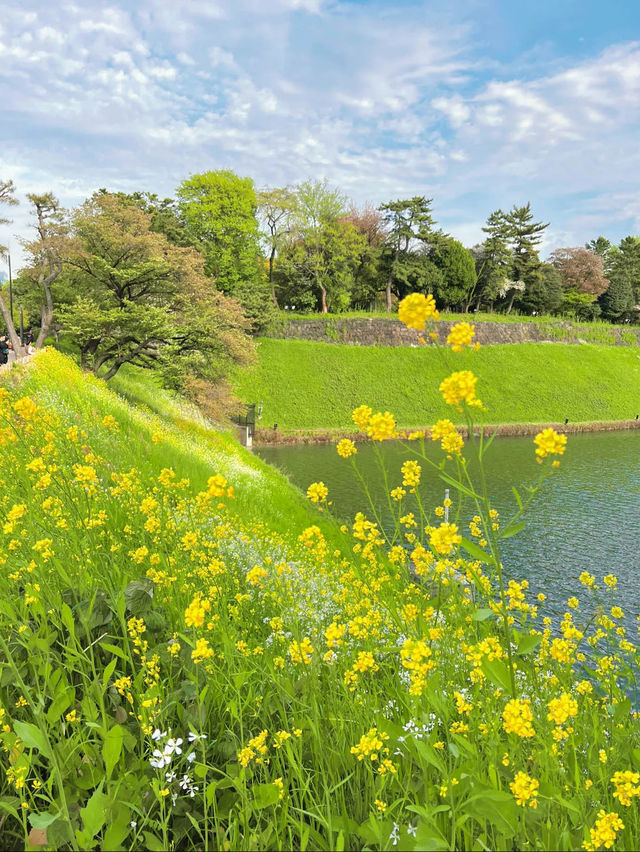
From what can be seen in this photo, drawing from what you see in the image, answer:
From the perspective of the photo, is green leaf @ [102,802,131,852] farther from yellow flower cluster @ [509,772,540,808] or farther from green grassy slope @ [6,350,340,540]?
green grassy slope @ [6,350,340,540]

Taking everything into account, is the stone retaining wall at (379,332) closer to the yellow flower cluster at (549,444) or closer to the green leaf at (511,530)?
the yellow flower cluster at (549,444)

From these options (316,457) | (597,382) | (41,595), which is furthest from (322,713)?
(597,382)

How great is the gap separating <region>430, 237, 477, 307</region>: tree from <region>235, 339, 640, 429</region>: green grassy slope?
897 centimetres

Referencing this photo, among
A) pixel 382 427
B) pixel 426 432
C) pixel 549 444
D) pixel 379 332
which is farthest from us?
pixel 379 332

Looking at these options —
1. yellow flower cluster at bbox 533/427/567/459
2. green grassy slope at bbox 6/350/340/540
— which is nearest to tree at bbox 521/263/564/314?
green grassy slope at bbox 6/350/340/540

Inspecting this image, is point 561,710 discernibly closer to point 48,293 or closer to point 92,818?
point 92,818

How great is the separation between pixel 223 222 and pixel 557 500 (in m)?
38.8

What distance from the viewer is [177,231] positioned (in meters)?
40.0

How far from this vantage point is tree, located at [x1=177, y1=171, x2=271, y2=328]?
145ft

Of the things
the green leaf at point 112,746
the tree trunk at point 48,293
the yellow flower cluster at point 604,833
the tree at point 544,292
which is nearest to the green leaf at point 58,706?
the green leaf at point 112,746

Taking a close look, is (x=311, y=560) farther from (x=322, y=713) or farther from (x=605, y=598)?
(x=605, y=598)

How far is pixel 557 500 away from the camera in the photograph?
1834cm

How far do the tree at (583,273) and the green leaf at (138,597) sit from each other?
7156 cm

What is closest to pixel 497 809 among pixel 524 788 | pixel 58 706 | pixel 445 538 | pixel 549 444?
pixel 524 788
